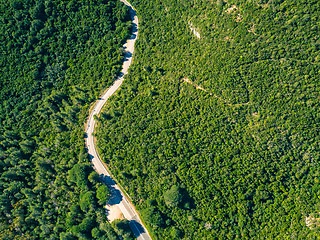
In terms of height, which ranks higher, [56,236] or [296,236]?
[296,236]

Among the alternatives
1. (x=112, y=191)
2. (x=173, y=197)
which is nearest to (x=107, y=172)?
(x=112, y=191)

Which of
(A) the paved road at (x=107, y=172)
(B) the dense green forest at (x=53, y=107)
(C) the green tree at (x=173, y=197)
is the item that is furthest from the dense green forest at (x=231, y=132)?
(B) the dense green forest at (x=53, y=107)

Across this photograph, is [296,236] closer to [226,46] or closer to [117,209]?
[117,209]

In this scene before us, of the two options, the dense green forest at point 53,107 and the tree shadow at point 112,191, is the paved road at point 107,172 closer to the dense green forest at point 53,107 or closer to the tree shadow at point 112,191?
the tree shadow at point 112,191

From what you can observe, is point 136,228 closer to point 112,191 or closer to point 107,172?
point 112,191

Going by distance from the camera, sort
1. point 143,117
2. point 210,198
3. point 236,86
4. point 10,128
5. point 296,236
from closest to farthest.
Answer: point 296,236, point 210,198, point 236,86, point 143,117, point 10,128

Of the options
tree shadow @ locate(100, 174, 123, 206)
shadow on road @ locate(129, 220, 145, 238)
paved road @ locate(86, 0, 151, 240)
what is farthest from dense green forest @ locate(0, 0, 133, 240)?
tree shadow @ locate(100, 174, 123, 206)

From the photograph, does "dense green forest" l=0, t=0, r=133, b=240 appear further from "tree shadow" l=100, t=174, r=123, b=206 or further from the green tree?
the green tree

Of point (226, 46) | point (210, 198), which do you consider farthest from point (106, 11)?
point (210, 198)
